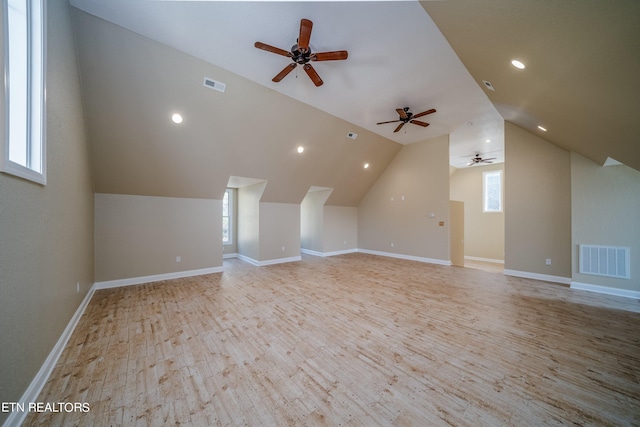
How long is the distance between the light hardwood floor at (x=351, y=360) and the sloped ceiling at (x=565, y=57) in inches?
93.5

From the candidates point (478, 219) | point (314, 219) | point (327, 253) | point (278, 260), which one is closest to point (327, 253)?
point (327, 253)

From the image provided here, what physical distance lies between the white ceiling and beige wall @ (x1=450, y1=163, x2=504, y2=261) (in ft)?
16.5

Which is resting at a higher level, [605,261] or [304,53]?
[304,53]

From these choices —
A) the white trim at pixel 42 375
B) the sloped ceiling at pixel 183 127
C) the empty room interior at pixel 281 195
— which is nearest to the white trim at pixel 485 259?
the empty room interior at pixel 281 195

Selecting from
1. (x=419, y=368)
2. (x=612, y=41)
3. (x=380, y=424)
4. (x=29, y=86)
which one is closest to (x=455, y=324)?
(x=419, y=368)

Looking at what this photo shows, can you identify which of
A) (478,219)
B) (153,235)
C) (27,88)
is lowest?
(153,235)

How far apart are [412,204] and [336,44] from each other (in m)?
5.21

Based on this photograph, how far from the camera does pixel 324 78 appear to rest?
140 inches

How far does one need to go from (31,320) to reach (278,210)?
16.6ft

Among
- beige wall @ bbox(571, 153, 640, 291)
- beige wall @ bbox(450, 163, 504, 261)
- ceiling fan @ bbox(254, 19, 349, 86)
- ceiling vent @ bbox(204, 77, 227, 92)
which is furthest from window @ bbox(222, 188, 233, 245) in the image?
beige wall @ bbox(450, 163, 504, 261)

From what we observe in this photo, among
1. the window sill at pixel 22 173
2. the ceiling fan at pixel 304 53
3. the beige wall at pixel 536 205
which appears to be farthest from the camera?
the beige wall at pixel 536 205

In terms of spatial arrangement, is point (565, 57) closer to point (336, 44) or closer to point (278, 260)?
point (336, 44)

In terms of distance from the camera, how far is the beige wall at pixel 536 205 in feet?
14.7

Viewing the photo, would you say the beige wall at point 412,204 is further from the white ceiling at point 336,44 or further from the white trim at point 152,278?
→ the white trim at point 152,278
